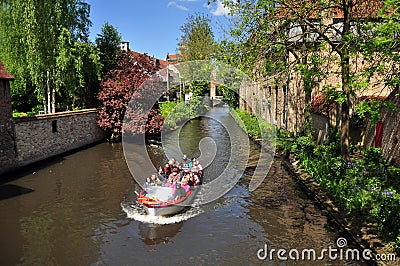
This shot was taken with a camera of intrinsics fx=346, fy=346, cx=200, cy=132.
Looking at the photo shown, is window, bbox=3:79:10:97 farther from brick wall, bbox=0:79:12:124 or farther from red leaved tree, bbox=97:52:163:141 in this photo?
red leaved tree, bbox=97:52:163:141

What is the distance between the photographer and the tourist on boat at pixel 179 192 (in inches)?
498

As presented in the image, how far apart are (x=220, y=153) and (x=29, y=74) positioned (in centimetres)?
1517

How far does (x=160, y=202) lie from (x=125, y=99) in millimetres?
15768

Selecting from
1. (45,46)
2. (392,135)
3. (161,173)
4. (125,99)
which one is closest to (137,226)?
(161,173)

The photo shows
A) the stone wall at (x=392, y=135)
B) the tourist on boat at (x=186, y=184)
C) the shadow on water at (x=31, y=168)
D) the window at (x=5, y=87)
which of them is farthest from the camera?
the window at (x=5, y=87)

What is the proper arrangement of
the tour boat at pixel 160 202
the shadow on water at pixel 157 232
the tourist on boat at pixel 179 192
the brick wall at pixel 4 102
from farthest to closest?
the brick wall at pixel 4 102
the tourist on boat at pixel 179 192
the tour boat at pixel 160 202
the shadow on water at pixel 157 232

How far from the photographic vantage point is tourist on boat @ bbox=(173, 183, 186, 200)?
12642 millimetres

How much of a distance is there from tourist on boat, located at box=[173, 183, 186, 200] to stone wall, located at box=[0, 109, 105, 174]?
32.7 feet

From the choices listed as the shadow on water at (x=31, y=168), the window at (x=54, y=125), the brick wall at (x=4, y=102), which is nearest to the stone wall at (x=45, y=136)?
the window at (x=54, y=125)

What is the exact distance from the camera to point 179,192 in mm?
12930

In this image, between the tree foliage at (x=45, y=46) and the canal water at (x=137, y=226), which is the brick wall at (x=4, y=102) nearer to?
the canal water at (x=137, y=226)

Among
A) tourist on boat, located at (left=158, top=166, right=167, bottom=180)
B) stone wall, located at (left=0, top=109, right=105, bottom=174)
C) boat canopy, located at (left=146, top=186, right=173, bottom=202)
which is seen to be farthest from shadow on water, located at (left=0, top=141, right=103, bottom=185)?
boat canopy, located at (left=146, top=186, right=173, bottom=202)

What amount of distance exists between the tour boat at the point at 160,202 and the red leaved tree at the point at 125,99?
45.4 ft

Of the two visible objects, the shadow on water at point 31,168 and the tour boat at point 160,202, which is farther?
the shadow on water at point 31,168
